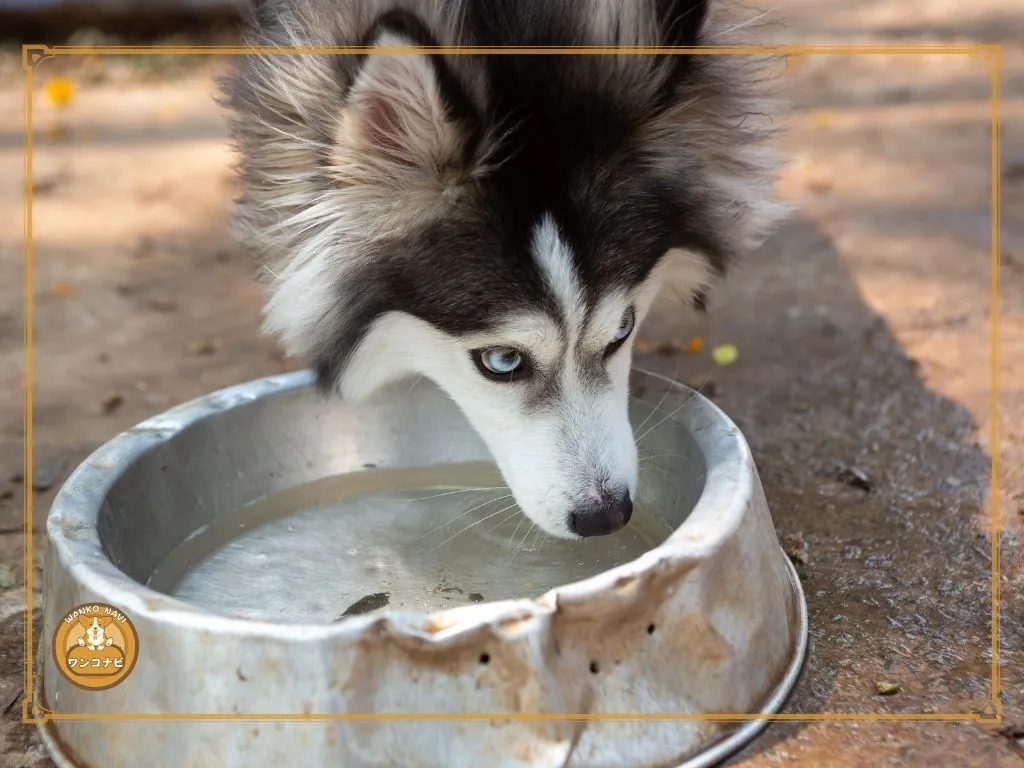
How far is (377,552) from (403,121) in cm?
97

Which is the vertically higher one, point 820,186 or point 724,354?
point 724,354

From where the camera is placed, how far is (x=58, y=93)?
6.11 m

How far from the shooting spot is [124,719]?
1896mm

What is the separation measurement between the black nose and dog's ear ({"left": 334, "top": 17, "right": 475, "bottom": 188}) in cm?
66

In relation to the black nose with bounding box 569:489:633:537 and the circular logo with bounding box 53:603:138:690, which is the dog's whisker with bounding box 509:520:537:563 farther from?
the circular logo with bounding box 53:603:138:690

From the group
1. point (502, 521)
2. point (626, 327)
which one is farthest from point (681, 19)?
point (502, 521)

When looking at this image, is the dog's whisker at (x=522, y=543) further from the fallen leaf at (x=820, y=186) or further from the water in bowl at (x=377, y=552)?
the fallen leaf at (x=820, y=186)

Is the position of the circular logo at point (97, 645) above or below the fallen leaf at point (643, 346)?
above

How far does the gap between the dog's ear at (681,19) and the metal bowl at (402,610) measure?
73 cm

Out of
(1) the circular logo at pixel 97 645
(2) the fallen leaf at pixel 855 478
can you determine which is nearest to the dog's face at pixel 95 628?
(1) the circular logo at pixel 97 645

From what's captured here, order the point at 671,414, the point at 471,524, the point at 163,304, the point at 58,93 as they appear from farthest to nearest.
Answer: the point at 58,93
the point at 163,304
the point at 471,524
the point at 671,414

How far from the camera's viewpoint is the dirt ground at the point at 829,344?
7.29 feet

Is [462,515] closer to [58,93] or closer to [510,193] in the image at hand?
[510,193]

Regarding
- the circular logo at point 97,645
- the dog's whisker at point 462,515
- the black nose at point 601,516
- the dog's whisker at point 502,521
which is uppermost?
the circular logo at point 97,645
